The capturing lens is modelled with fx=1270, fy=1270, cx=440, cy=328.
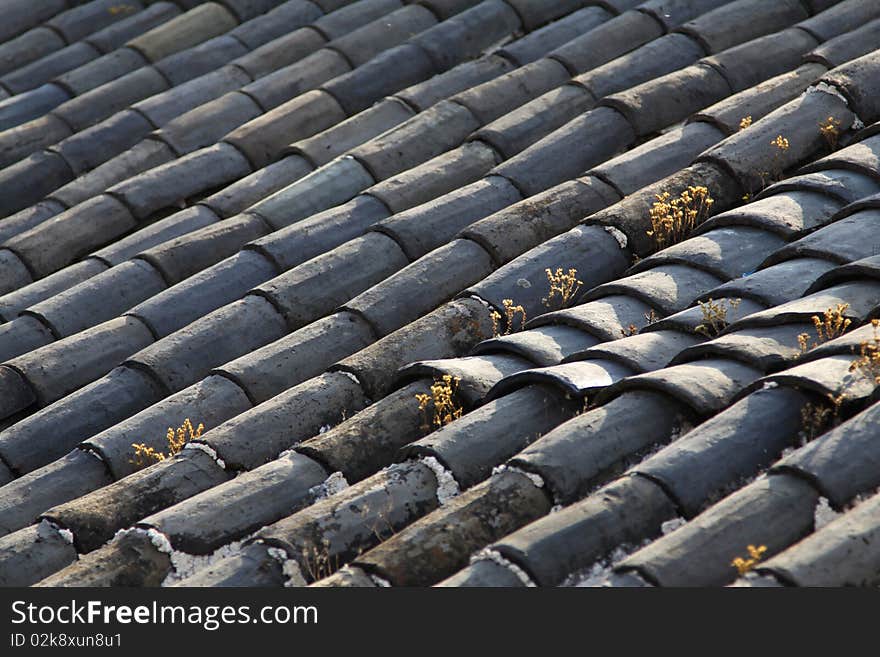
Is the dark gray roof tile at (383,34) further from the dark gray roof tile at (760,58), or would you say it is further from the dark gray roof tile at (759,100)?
the dark gray roof tile at (759,100)

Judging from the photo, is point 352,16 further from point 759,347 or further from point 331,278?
point 759,347

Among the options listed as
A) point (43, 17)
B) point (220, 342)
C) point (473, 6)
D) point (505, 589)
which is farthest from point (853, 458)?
point (43, 17)

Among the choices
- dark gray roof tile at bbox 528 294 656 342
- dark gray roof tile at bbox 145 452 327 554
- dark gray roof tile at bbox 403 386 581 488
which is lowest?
dark gray roof tile at bbox 145 452 327 554

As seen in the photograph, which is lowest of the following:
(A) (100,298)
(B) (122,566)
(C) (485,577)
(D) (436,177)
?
(B) (122,566)

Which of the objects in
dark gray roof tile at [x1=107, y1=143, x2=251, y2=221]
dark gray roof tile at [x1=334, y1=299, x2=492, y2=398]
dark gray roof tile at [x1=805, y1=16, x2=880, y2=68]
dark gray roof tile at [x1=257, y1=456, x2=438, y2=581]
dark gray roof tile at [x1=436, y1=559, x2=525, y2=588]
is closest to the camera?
dark gray roof tile at [x1=436, y1=559, x2=525, y2=588]

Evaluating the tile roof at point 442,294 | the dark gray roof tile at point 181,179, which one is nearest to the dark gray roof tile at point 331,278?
the tile roof at point 442,294

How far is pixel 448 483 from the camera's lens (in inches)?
154

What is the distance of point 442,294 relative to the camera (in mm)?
5156

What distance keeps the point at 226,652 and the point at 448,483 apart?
906 mm

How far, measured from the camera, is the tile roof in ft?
11.8

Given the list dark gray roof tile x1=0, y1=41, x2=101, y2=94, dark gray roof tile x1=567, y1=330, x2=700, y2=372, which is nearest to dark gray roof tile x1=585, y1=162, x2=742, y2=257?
dark gray roof tile x1=567, y1=330, x2=700, y2=372

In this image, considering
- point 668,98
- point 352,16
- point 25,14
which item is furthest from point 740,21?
point 25,14

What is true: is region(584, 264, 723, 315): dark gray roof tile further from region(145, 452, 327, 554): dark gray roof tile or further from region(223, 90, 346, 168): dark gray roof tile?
region(223, 90, 346, 168): dark gray roof tile

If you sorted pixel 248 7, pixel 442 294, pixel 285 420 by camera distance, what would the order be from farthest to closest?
pixel 248 7 < pixel 442 294 < pixel 285 420
